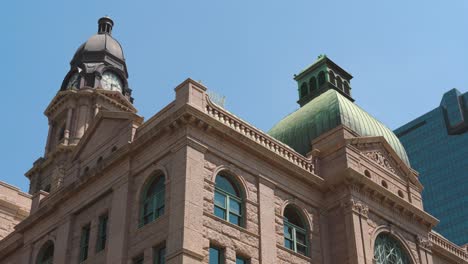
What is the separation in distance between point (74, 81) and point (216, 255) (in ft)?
145

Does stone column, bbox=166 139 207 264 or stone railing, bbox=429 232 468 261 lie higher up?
stone railing, bbox=429 232 468 261

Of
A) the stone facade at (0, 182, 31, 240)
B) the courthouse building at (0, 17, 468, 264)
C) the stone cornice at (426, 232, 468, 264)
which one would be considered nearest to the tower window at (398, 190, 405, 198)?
the courthouse building at (0, 17, 468, 264)

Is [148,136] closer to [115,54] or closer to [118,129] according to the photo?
[118,129]

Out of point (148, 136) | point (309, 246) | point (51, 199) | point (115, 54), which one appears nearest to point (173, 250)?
point (148, 136)

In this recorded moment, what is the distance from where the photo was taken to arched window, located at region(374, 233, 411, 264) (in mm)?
38719

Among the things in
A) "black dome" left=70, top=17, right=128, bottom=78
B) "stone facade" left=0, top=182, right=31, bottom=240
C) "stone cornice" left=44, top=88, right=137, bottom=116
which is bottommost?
"stone facade" left=0, top=182, right=31, bottom=240

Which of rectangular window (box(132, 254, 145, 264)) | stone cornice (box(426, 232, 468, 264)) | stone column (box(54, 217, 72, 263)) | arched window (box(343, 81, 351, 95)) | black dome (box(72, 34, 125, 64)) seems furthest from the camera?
black dome (box(72, 34, 125, 64))

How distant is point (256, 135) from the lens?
37.2 metres

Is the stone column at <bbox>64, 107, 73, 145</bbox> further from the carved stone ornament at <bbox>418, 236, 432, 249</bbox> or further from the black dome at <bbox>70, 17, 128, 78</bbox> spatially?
the carved stone ornament at <bbox>418, 236, 432, 249</bbox>

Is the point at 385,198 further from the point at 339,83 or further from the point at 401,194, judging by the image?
the point at 339,83

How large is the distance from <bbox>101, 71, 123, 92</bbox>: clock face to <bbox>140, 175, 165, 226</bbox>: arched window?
1522 inches

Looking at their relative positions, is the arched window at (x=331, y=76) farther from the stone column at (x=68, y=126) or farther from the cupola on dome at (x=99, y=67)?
the stone column at (x=68, y=126)

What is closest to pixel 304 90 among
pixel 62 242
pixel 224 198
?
pixel 224 198

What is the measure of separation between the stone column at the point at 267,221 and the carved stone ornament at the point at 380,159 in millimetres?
8063
